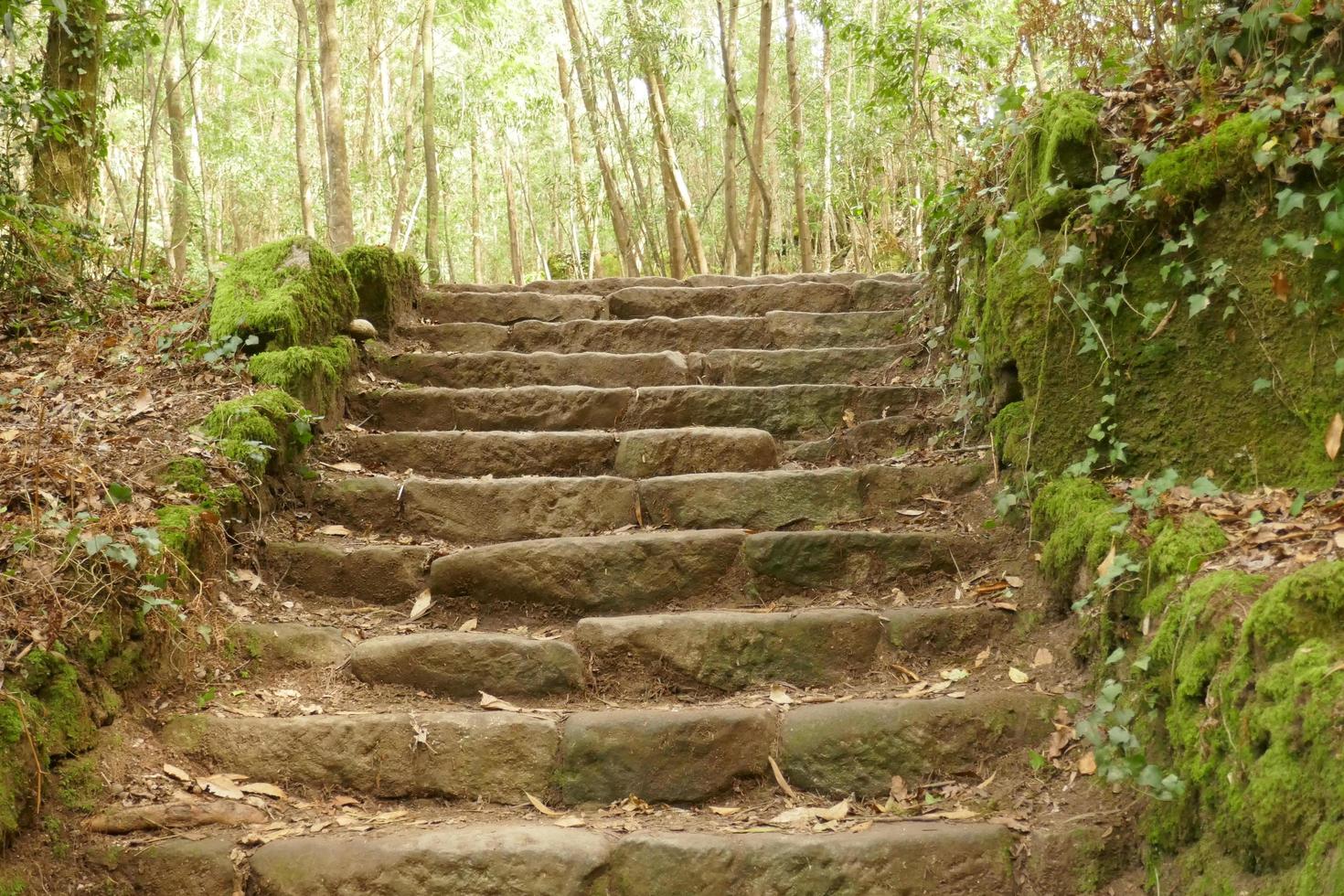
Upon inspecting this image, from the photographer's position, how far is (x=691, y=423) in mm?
4578

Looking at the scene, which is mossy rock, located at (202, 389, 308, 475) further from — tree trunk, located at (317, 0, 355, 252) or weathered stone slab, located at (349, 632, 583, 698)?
tree trunk, located at (317, 0, 355, 252)

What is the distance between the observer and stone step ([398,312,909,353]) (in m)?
5.36

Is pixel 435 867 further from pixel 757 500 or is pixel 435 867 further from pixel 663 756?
pixel 757 500

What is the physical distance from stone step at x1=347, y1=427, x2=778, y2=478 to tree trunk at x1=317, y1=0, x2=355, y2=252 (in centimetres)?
398

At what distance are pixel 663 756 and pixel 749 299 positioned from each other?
12.4ft

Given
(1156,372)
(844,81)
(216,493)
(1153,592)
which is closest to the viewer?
(1153,592)

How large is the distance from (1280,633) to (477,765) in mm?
1974

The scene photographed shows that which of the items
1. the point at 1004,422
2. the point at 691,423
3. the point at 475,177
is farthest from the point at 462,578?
the point at 475,177

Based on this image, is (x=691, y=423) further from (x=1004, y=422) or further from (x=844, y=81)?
(x=844, y=81)

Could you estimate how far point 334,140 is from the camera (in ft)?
25.6

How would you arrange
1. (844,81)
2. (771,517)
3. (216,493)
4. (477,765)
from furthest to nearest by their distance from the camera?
(844,81) → (771,517) → (216,493) → (477,765)

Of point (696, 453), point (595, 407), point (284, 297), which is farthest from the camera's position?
point (595, 407)

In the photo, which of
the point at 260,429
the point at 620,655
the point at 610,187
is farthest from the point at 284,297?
the point at 610,187

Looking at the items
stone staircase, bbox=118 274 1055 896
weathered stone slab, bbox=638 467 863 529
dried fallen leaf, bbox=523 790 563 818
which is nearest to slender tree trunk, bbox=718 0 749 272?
stone staircase, bbox=118 274 1055 896
